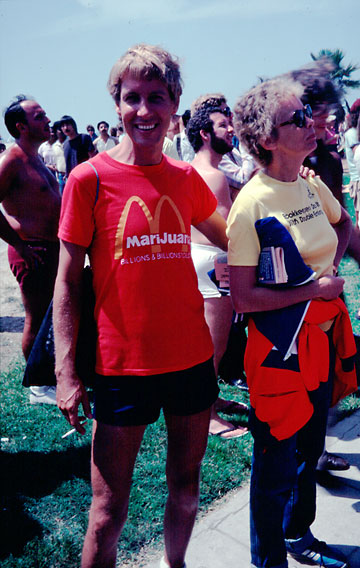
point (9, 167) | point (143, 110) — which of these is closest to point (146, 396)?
point (143, 110)

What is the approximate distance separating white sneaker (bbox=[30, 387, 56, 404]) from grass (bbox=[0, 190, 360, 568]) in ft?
0.27

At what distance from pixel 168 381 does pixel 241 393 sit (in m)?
2.40

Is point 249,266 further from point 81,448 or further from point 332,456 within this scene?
point 81,448

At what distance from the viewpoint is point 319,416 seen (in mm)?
2059

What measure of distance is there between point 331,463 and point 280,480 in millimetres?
1087

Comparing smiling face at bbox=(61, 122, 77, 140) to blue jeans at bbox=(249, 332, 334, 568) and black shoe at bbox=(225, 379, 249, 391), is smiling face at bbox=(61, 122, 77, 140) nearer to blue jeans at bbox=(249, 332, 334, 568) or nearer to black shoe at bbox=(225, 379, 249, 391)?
black shoe at bbox=(225, 379, 249, 391)

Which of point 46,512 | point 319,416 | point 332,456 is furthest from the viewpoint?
point 332,456

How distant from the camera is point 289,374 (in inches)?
73.7

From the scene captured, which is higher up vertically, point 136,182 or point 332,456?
point 136,182

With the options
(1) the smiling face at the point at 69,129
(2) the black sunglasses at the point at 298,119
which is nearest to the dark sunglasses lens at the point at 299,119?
(2) the black sunglasses at the point at 298,119

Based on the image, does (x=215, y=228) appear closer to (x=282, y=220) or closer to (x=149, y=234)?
(x=282, y=220)

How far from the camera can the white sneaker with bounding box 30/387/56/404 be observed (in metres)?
3.97

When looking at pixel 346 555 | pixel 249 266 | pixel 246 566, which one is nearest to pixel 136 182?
pixel 249 266

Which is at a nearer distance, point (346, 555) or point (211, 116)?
point (346, 555)
